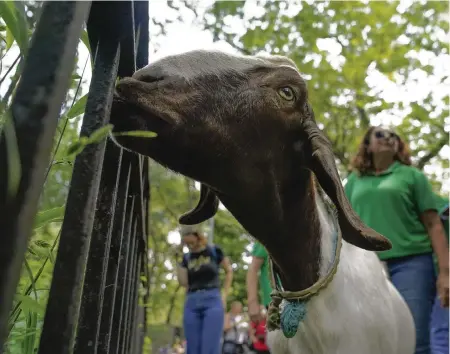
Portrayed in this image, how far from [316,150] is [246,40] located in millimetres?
6321

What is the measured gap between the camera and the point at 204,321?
18.4 feet

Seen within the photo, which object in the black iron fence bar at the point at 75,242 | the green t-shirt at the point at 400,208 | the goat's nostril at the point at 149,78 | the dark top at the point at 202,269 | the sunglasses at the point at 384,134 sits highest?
the sunglasses at the point at 384,134

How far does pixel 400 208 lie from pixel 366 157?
42 centimetres

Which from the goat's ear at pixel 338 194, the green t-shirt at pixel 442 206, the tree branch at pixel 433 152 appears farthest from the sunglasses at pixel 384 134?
the tree branch at pixel 433 152

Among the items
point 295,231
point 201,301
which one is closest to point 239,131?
point 295,231

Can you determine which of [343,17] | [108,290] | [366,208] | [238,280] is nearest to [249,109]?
[108,290]

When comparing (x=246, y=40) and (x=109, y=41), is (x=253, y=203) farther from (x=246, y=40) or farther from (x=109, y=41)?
(x=246, y=40)

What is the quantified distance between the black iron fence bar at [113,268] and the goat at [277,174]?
0.21 m

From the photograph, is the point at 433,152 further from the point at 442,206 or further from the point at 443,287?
the point at 443,287

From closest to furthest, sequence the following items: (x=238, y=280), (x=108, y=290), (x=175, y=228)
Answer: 1. (x=108, y=290)
2. (x=175, y=228)
3. (x=238, y=280)

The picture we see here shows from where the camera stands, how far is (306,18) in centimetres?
759

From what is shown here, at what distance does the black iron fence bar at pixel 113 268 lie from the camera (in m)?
1.34

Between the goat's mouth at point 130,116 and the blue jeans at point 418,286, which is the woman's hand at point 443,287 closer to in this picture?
the blue jeans at point 418,286

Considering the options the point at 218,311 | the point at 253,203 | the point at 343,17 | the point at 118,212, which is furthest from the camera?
the point at 343,17
